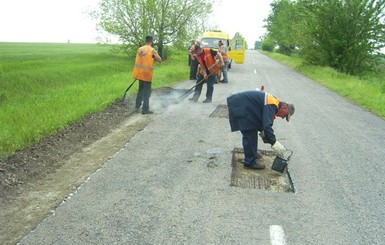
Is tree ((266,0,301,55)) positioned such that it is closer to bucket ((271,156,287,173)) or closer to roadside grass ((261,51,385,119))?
roadside grass ((261,51,385,119))

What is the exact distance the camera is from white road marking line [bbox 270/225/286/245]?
355 cm

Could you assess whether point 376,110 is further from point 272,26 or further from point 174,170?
point 272,26

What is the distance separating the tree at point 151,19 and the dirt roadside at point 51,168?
1696 centimetres

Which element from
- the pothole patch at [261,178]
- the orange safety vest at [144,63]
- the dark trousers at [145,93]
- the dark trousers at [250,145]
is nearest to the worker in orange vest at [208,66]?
the dark trousers at [145,93]

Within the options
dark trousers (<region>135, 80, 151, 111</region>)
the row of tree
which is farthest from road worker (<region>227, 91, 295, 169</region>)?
the row of tree

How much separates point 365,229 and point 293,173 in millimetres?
1602

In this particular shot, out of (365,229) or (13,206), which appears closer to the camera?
(365,229)

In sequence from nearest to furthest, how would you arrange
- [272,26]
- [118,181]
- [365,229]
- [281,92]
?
[365,229], [118,181], [281,92], [272,26]

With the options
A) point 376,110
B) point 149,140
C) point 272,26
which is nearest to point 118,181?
point 149,140

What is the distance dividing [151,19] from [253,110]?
66.1 ft

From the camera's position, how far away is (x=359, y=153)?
6.60 meters

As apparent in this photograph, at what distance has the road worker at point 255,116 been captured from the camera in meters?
5.11

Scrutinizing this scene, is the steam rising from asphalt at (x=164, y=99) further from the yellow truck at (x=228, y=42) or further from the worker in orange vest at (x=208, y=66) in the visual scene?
the yellow truck at (x=228, y=42)

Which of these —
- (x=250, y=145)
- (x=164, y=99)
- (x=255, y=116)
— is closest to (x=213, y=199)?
(x=250, y=145)
